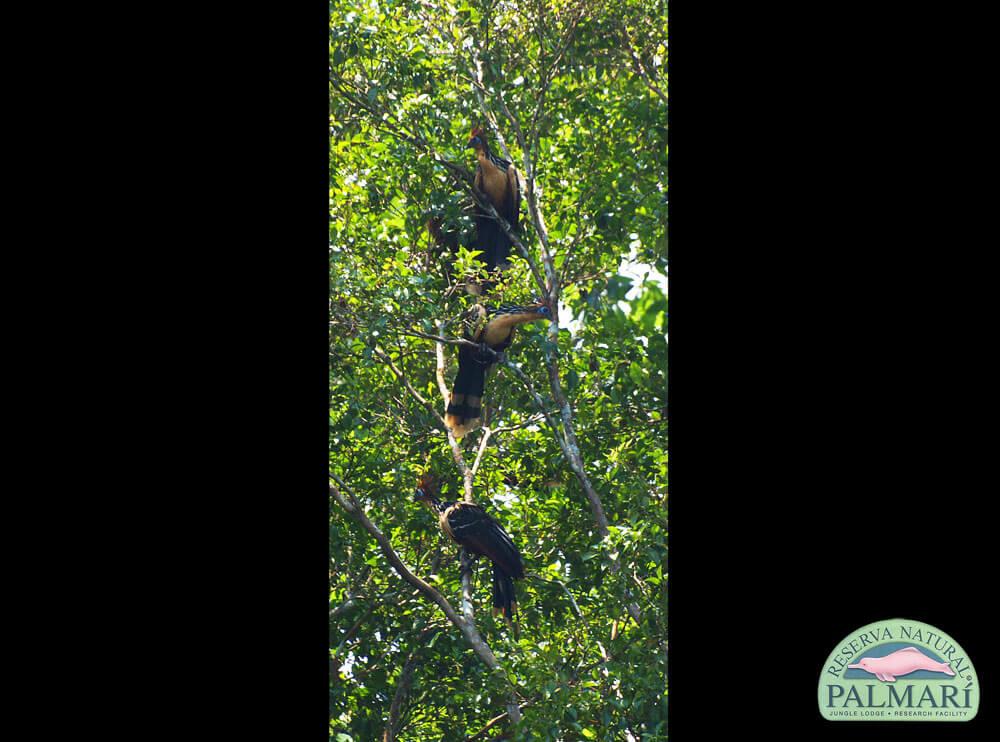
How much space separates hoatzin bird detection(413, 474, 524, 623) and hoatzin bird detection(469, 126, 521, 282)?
74 centimetres

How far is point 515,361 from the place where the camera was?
11.3 ft

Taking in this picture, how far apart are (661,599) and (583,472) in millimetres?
447

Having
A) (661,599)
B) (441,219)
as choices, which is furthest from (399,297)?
(661,599)

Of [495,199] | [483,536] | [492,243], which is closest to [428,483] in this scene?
[483,536]

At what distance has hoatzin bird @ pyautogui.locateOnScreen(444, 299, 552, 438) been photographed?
3.45 meters

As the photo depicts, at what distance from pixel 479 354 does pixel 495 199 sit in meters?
0.50
